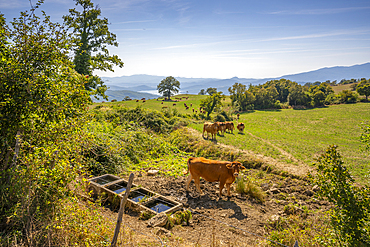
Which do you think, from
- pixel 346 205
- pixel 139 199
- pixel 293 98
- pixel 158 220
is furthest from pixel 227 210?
pixel 293 98

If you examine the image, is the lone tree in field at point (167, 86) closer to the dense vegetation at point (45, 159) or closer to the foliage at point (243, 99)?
the foliage at point (243, 99)

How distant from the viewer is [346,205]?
3.94 meters

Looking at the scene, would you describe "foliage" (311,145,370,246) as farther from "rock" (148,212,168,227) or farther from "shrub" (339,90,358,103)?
"shrub" (339,90,358,103)

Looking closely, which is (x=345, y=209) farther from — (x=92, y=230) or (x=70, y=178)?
(x=70, y=178)

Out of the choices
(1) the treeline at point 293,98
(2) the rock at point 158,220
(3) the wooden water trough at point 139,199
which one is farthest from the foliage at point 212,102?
(2) the rock at point 158,220

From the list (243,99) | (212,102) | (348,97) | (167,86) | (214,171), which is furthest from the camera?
(167,86)

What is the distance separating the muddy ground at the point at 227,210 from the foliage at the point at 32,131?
2.53 metres

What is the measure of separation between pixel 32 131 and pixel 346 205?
6492mm

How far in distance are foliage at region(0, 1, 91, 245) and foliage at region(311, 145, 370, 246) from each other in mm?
5283

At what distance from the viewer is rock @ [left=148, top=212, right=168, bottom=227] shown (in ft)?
19.0

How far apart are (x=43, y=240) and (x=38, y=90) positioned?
3.01 m

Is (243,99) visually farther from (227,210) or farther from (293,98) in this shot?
(227,210)

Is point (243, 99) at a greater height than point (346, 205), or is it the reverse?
point (243, 99)

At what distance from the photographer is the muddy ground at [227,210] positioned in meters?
5.71
